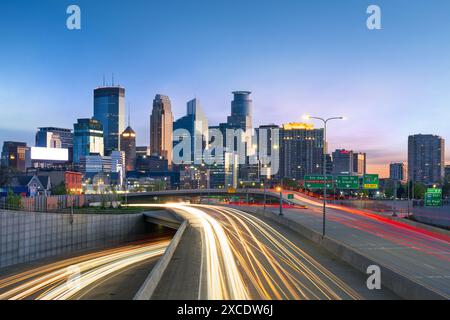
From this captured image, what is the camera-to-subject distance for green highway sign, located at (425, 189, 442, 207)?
71.9 meters

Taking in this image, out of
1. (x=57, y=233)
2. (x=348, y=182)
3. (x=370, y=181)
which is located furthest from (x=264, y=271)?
(x=370, y=181)

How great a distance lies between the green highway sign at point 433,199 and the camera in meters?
71.9

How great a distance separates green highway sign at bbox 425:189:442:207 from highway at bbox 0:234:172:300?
45.7m

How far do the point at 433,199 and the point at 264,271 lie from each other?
5290cm

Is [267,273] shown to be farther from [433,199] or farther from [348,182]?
[348,182]

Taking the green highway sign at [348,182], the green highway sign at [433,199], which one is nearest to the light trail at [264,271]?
the green highway sign at [433,199]

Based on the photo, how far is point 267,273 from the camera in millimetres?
28938

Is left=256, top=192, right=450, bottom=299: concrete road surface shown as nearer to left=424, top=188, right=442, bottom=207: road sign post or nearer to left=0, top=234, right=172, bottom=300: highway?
left=424, top=188, right=442, bottom=207: road sign post

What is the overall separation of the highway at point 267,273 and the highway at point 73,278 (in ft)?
22.1

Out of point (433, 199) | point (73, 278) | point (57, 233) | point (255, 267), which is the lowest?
point (73, 278)

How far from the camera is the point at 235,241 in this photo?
44406 mm
